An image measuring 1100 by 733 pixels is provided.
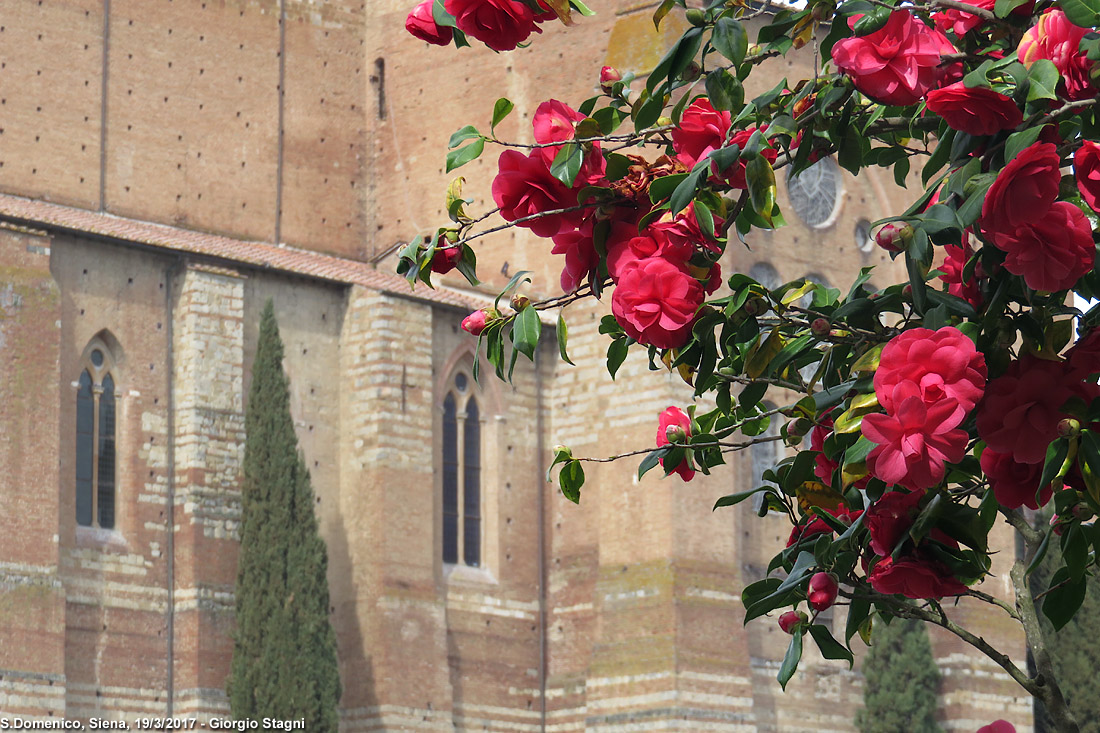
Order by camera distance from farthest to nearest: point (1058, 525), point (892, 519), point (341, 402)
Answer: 1. point (341, 402)
2. point (1058, 525)
3. point (892, 519)

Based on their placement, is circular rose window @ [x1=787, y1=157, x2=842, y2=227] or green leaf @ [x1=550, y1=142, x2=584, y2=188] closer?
green leaf @ [x1=550, y1=142, x2=584, y2=188]

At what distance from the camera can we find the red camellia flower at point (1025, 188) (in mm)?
4730

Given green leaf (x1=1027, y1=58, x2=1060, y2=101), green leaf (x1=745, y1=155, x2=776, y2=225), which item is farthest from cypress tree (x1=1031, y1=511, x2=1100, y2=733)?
green leaf (x1=1027, y1=58, x2=1060, y2=101)

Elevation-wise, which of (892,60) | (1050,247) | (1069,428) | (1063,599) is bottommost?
(1063,599)

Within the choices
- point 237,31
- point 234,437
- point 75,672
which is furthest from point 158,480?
point 237,31

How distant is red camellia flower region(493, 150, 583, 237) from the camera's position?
5676 mm

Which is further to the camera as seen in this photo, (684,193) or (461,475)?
Result: (461,475)

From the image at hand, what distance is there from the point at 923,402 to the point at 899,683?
2653 centimetres

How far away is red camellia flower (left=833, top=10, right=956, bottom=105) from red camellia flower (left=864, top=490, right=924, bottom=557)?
1069 mm

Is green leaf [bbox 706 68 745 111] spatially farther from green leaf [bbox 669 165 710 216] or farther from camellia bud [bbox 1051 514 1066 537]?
camellia bud [bbox 1051 514 1066 537]

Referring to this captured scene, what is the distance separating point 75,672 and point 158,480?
9.72 ft

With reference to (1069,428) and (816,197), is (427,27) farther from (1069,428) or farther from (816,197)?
(816,197)

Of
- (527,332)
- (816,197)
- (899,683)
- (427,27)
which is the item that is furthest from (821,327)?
(816,197)

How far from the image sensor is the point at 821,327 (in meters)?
5.80
